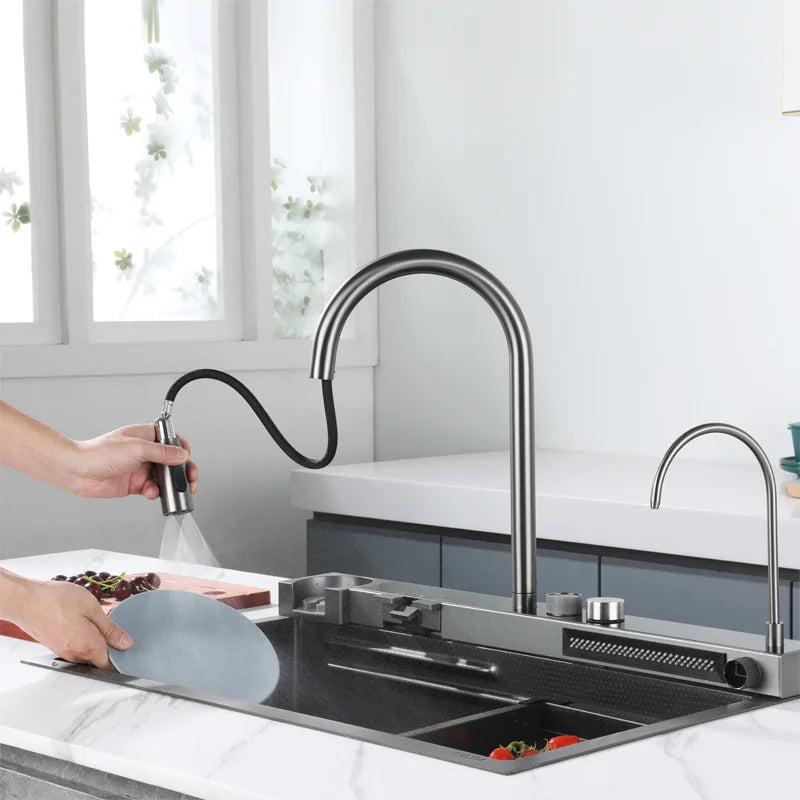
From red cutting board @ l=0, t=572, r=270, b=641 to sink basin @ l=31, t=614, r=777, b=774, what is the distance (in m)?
0.15

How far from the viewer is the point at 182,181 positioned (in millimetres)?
3471

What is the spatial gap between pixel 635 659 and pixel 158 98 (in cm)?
254

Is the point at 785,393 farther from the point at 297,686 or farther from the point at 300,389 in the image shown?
the point at 297,686

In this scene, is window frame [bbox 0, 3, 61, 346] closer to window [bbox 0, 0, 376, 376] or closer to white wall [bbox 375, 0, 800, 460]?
window [bbox 0, 0, 376, 376]

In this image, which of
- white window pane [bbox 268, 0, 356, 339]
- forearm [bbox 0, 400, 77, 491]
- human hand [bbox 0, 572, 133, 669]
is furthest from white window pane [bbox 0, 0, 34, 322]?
human hand [bbox 0, 572, 133, 669]

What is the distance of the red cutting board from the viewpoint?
159cm

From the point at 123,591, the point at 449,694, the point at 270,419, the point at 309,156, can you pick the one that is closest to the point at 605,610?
the point at 449,694

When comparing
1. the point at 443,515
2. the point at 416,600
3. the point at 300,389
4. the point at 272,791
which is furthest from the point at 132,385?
the point at 272,791

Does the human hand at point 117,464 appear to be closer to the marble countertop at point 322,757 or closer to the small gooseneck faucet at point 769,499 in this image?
the marble countertop at point 322,757

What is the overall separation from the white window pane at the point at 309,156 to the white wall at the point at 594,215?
126mm

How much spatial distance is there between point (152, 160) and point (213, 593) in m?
1.91

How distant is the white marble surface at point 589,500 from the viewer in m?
2.24

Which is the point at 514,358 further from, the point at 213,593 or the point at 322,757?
the point at 213,593

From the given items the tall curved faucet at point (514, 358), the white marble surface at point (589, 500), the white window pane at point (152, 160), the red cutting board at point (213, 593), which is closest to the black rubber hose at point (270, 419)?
the tall curved faucet at point (514, 358)
